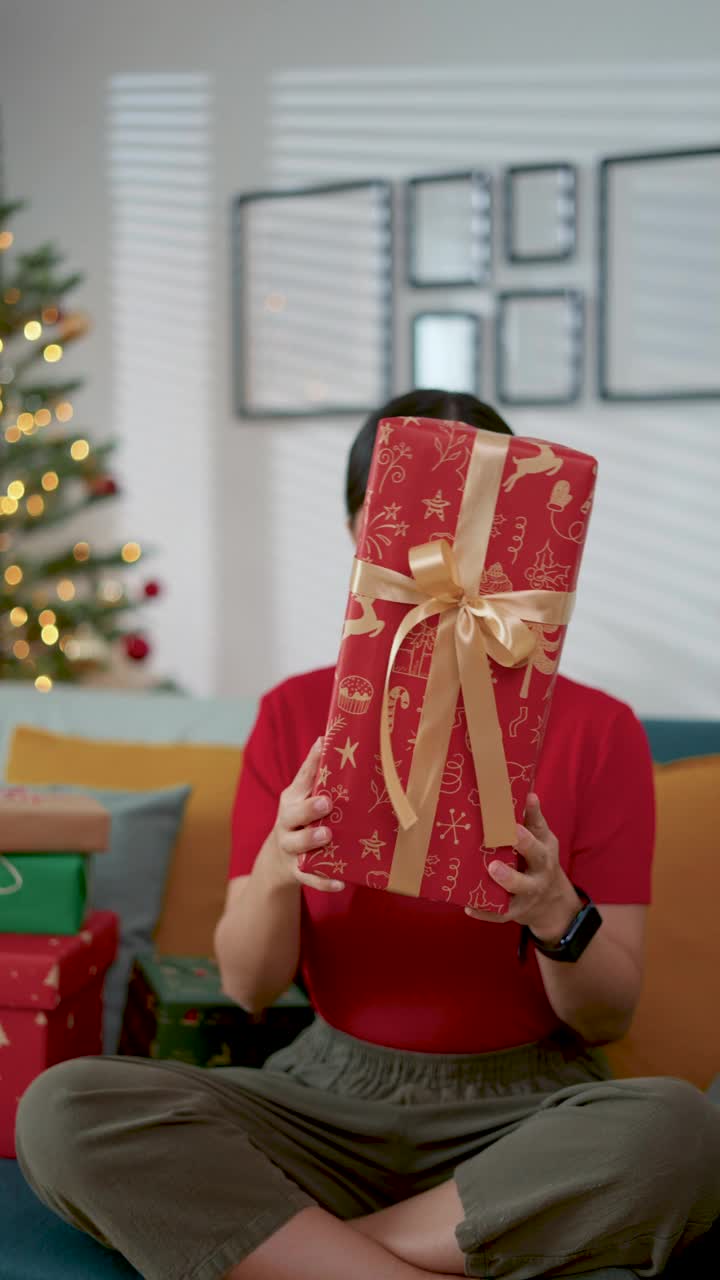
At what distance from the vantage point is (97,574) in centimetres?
366

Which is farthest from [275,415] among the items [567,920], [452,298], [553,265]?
[567,920]

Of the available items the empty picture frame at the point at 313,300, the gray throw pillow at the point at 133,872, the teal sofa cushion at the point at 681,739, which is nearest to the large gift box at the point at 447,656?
the gray throw pillow at the point at 133,872

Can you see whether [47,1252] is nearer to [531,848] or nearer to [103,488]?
[531,848]

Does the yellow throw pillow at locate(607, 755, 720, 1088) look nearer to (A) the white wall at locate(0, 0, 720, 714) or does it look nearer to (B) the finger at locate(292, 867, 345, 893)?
(B) the finger at locate(292, 867, 345, 893)

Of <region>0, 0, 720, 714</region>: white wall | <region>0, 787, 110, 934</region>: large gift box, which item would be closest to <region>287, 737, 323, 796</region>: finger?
<region>0, 787, 110, 934</region>: large gift box

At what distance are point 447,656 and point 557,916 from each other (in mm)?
274

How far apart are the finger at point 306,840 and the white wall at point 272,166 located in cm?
222

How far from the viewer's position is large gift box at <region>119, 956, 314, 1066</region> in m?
1.50

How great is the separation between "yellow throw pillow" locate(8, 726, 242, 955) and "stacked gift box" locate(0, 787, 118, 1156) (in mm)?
231

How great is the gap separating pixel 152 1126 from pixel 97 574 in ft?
8.65

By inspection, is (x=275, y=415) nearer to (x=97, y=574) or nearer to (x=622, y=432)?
(x=97, y=574)

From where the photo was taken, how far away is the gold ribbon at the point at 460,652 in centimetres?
107

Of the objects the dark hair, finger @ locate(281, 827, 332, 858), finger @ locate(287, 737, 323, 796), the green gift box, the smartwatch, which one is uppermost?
the dark hair

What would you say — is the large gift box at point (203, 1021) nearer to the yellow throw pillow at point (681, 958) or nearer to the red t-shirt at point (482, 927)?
the red t-shirt at point (482, 927)
